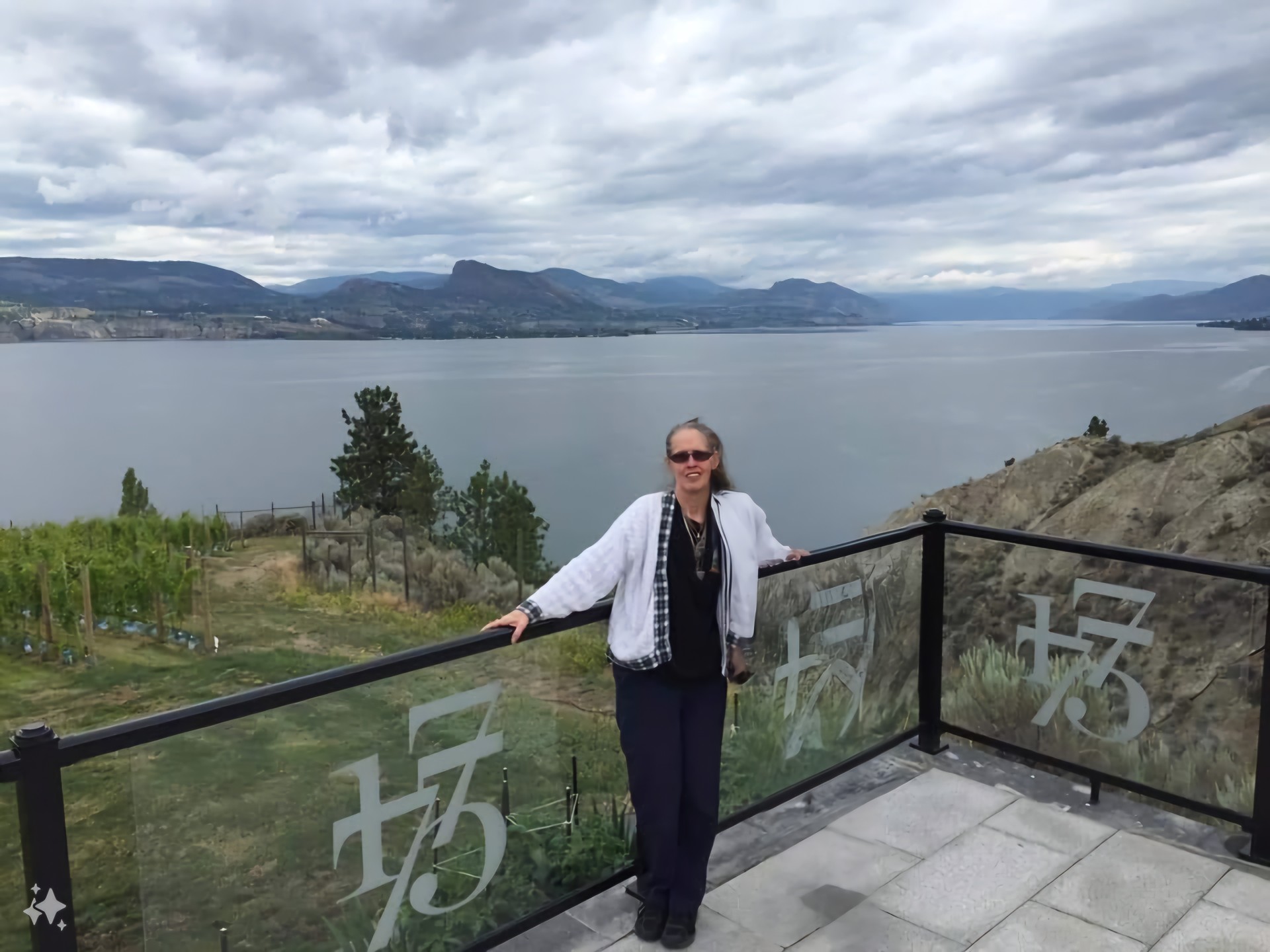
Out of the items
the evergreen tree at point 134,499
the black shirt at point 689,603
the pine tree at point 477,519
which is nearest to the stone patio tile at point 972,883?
the black shirt at point 689,603

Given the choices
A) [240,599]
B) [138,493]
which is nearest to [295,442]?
[138,493]

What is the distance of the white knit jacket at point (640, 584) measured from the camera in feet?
8.32

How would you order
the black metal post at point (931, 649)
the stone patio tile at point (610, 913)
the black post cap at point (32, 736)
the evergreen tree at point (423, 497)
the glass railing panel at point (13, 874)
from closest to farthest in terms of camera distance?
the black post cap at point (32, 736)
the glass railing panel at point (13, 874)
the stone patio tile at point (610, 913)
the black metal post at point (931, 649)
the evergreen tree at point (423, 497)

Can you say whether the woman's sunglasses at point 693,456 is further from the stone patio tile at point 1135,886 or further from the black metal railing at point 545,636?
the stone patio tile at point 1135,886

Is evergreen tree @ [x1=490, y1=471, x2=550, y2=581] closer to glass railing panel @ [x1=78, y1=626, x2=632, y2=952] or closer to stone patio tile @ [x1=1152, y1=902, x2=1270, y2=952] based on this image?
glass railing panel @ [x1=78, y1=626, x2=632, y2=952]

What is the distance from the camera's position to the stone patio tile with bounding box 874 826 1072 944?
2908 mm

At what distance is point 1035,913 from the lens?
293 cm

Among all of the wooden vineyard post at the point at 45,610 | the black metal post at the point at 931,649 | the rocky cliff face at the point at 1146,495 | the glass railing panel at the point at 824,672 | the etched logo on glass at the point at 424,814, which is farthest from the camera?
the wooden vineyard post at the point at 45,610

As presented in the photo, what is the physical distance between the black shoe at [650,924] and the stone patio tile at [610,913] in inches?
2.7

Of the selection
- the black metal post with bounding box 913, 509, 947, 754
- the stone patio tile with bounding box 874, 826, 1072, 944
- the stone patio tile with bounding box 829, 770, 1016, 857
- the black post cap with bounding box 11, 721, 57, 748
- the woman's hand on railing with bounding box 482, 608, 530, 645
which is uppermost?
the black post cap with bounding box 11, 721, 57, 748

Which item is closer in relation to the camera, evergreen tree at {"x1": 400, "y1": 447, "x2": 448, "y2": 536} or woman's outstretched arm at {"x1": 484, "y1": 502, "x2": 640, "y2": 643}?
woman's outstretched arm at {"x1": 484, "y1": 502, "x2": 640, "y2": 643}

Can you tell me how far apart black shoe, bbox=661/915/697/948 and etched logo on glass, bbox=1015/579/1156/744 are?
1.87 metres

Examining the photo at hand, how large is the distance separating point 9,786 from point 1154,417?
99.3 feet

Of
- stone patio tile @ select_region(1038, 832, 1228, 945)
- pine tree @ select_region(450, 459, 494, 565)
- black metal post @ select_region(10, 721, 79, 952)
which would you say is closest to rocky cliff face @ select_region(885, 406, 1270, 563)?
stone patio tile @ select_region(1038, 832, 1228, 945)
